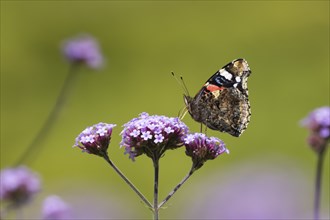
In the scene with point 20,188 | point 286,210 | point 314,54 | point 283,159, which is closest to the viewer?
point 20,188

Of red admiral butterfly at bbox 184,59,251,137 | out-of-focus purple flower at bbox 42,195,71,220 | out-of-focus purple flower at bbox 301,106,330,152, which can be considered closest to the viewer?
out-of-focus purple flower at bbox 301,106,330,152

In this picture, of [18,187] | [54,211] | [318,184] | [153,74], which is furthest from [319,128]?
[153,74]

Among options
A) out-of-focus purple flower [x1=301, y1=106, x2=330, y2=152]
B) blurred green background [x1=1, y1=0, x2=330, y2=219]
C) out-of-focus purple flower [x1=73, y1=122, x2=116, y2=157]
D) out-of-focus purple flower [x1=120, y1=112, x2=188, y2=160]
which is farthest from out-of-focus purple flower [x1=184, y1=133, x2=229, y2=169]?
blurred green background [x1=1, y1=0, x2=330, y2=219]

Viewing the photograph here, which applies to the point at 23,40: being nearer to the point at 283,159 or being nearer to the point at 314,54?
the point at 314,54

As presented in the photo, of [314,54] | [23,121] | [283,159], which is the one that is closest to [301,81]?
[314,54]

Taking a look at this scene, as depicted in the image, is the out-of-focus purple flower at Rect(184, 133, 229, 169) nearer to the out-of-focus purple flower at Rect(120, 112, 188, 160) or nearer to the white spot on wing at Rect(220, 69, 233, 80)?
the out-of-focus purple flower at Rect(120, 112, 188, 160)

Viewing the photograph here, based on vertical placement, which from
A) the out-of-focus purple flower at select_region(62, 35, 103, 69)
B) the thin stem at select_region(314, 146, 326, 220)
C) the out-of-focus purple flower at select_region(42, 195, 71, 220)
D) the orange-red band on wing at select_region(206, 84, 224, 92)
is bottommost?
the out-of-focus purple flower at select_region(42, 195, 71, 220)

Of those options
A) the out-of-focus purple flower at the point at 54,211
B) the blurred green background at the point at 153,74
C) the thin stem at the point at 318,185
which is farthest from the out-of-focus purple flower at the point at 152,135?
the blurred green background at the point at 153,74
